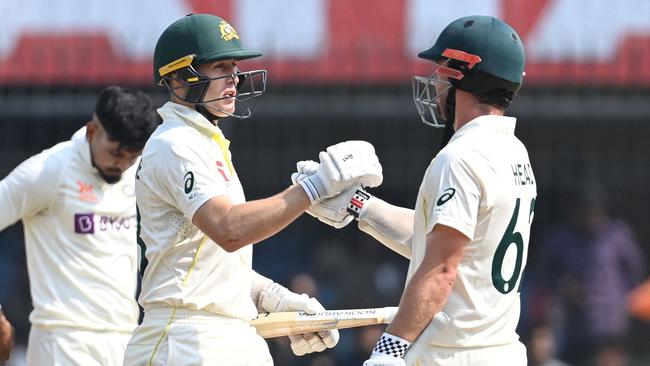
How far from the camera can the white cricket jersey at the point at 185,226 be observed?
5.85m

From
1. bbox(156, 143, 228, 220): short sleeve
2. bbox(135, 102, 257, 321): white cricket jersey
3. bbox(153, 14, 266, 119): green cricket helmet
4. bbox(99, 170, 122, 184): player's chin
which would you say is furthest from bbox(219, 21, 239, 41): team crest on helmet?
bbox(99, 170, 122, 184): player's chin

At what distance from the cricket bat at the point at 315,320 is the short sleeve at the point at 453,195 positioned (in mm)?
787

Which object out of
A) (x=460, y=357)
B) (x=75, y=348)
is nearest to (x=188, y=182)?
(x=460, y=357)

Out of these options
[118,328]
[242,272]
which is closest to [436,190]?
[242,272]

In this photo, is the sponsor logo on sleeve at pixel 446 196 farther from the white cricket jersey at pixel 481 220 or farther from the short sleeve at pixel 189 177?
the short sleeve at pixel 189 177

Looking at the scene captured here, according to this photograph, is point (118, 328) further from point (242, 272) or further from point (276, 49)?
point (276, 49)

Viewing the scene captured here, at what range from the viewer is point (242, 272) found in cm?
605

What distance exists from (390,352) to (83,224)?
2752 mm

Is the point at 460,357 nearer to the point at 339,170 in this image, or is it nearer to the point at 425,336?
the point at 425,336

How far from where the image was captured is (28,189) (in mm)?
7441

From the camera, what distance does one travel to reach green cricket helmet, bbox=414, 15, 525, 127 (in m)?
5.71

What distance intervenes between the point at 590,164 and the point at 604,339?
6.47 ft

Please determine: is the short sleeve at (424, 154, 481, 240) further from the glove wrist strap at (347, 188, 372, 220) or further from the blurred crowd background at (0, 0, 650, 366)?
the blurred crowd background at (0, 0, 650, 366)

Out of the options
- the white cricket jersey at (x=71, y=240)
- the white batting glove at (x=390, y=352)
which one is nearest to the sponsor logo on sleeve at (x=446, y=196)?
the white batting glove at (x=390, y=352)
